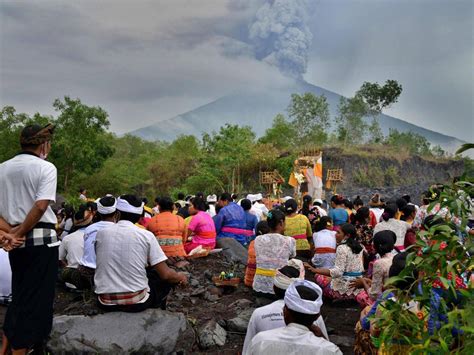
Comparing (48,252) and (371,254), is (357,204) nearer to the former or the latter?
(371,254)

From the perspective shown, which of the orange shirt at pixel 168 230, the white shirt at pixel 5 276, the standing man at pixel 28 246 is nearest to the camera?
the standing man at pixel 28 246

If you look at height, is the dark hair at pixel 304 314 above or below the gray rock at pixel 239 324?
above

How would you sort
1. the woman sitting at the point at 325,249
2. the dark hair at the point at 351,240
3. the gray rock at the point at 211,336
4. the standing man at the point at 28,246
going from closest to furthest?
the standing man at the point at 28,246
the gray rock at the point at 211,336
the dark hair at the point at 351,240
the woman sitting at the point at 325,249

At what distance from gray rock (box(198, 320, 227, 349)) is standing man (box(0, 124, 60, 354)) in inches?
72.6

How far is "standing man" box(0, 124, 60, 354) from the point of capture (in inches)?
148

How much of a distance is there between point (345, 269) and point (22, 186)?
4.23m

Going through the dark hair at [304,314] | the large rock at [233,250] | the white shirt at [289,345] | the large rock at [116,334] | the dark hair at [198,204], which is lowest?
the large rock at [116,334]

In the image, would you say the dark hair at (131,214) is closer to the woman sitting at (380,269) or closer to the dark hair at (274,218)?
the dark hair at (274,218)

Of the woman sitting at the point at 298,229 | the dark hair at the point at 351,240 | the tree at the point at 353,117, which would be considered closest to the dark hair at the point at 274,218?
the dark hair at the point at 351,240

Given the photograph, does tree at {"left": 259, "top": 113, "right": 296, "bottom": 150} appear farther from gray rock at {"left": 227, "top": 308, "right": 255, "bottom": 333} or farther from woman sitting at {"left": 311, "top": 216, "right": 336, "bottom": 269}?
gray rock at {"left": 227, "top": 308, "right": 255, "bottom": 333}

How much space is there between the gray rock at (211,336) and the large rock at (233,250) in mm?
2997

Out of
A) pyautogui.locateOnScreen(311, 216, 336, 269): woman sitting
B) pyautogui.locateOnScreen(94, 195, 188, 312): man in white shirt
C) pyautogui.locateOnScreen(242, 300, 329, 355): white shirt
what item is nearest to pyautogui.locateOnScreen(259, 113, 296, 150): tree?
pyautogui.locateOnScreen(311, 216, 336, 269): woman sitting

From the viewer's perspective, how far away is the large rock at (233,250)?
27.7 feet

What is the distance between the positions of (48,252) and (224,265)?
456 cm
